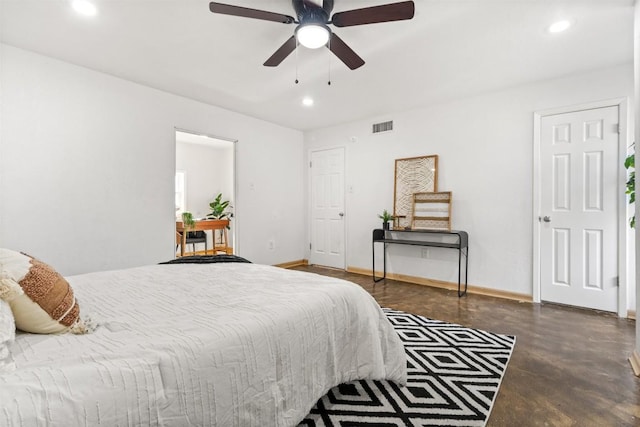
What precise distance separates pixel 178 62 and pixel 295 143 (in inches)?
106

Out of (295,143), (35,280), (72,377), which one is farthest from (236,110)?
(72,377)

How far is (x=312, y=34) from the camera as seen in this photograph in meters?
1.98

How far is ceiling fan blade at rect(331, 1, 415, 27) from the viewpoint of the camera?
173 centimetres

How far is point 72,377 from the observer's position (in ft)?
2.48

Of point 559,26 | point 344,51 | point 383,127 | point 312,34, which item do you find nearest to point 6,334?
point 312,34

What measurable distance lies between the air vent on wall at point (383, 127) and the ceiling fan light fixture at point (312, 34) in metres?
2.58

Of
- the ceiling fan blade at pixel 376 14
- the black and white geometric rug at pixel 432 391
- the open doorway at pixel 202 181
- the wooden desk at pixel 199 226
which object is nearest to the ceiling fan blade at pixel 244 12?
the ceiling fan blade at pixel 376 14

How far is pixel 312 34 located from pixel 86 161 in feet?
8.57

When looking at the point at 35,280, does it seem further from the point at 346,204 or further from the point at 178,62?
the point at 346,204

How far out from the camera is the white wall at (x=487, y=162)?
3.26 m

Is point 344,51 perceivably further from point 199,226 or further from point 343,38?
point 199,226

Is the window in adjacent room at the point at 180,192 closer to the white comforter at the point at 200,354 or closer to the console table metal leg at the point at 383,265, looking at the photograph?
the console table metal leg at the point at 383,265

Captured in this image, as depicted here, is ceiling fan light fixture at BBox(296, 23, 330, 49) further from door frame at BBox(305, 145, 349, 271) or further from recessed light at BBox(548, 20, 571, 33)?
door frame at BBox(305, 145, 349, 271)

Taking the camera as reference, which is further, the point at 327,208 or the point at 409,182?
the point at 327,208
